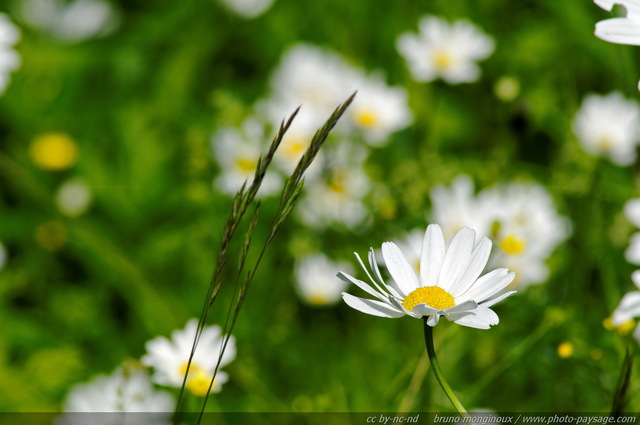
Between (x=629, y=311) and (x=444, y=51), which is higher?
(x=444, y=51)

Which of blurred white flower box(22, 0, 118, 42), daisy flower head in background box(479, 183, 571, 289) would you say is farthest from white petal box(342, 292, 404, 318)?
blurred white flower box(22, 0, 118, 42)

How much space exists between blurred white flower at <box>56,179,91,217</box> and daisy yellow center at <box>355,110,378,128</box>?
78 centimetres

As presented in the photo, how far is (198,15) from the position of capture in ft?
8.52

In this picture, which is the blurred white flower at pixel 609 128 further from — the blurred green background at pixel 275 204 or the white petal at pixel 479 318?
the white petal at pixel 479 318

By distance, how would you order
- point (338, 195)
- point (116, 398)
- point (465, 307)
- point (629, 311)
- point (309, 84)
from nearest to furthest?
point (465, 307) → point (629, 311) → point (116, 398) → point (338, 195) → point (309, 84)

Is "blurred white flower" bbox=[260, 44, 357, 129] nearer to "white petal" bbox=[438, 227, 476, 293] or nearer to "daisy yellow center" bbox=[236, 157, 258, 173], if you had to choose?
"daisy yellow center" bbox=[236, 157, 258, 173]

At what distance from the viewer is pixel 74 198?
6.99ft

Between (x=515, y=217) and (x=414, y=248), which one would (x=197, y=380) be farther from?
(x=515, y=217)

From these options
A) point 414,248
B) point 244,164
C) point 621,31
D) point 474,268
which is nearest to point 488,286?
point 474,268

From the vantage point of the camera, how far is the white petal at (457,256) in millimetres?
737

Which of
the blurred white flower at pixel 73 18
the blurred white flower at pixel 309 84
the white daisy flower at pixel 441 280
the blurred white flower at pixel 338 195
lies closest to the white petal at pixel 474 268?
the white daisy flower at pixel 441 280

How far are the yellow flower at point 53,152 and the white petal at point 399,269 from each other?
173 centimetres

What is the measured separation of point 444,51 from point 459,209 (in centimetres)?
61

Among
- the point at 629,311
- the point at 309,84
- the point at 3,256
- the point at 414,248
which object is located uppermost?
the point at 3,256
